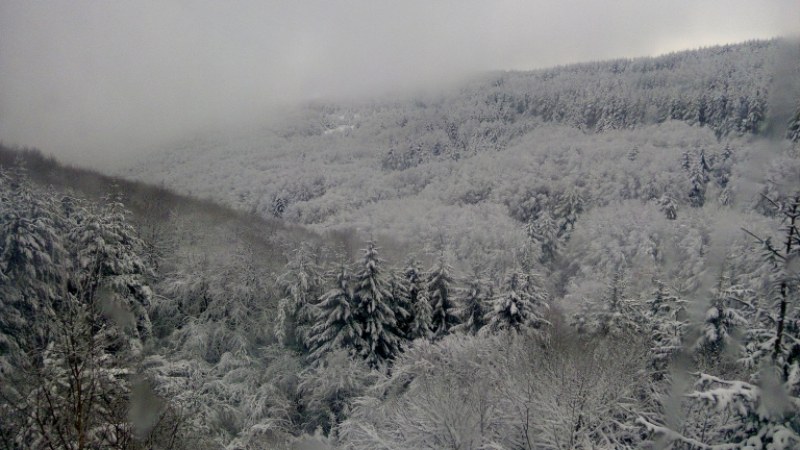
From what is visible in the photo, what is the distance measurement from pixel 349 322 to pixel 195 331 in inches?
356

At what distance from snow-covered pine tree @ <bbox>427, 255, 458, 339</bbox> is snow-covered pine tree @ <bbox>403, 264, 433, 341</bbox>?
687mm

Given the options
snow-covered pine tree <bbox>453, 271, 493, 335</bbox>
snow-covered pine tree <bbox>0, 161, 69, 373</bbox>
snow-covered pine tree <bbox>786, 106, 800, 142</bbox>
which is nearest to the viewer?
snow-covered pine tree <bbox>786, 106, 800, 142</bbox>

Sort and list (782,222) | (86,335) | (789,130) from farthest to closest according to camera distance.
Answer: (86,335) < (782,222) < (789,130)

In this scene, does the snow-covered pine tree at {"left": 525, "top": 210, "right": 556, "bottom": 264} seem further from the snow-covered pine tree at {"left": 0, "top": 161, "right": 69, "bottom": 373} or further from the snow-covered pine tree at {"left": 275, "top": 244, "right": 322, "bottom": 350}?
the snow-covered pine tree at {"left": 0, "top": 161, "right": 69, "bottom": 373}

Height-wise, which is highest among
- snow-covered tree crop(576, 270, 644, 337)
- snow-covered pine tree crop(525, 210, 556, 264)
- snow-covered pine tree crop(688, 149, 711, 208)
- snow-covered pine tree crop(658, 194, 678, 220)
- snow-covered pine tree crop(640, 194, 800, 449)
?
snow-covered pine tree crop(640, 194, 800, 449)

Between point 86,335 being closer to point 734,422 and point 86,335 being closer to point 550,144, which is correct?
point 734,422

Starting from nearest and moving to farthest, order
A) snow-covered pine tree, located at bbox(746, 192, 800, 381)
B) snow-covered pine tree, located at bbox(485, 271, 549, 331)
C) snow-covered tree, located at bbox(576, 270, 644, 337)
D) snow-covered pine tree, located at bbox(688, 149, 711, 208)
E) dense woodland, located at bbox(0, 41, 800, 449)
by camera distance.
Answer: snow-covered pine tree, located at bbox(746, 192, 800, 381) → dense woodland, located at bbox(0, 41, 800, 449) → snow-covered pine tree, located at bbox(688, 149, 711, 208) → snow-covered tree, located at bbox(576, 270, 644, 337) → snow-covered pine tree, located at bbox(485, 271, 549, 331)

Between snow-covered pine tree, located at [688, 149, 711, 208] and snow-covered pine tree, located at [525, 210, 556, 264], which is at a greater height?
snow-covered pine tree, located at [688, 149, 711, 208]

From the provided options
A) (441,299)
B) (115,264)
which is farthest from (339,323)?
(115,264)

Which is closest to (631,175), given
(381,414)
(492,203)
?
(492,203)

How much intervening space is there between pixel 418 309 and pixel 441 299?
1890 millimetres

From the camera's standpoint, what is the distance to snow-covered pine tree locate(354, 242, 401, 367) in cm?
2358

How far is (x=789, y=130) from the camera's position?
150cm

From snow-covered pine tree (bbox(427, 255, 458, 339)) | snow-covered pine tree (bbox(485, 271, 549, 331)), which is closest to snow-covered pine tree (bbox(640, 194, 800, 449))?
snow-covered pine tree (bbox(485, 271, 549, 331))
